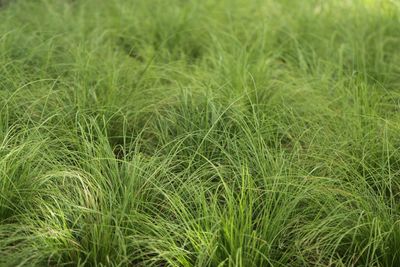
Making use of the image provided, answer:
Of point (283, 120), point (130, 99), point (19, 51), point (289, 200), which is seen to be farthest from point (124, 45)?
point (289, 200)

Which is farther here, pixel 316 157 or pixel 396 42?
pixel 396 42

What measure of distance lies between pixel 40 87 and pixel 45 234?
133cm

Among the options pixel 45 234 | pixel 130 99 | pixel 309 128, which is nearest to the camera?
pixel 45 234

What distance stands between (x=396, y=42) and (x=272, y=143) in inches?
74.0

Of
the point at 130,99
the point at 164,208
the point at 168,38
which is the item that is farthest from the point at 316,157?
the point at 168,38

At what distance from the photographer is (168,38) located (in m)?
4.18

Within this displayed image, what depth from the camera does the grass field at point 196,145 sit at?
2.26 metres

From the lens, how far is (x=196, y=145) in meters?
2.86

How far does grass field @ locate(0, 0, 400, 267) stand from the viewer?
7.42ft

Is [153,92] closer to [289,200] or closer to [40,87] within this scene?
[40,87]

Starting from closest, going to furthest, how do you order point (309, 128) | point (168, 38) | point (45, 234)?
point (45, 234) → point (309, 128) → point (168, 38)

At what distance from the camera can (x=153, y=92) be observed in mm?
3387

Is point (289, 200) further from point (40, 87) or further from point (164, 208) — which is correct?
point (40, 87)

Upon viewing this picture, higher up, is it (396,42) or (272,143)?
(396,42)
